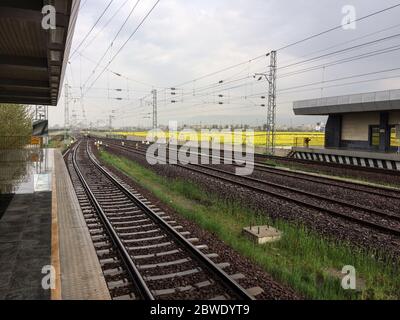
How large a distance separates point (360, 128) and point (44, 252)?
28.3 m

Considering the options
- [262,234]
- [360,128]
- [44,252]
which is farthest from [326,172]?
[44,252]

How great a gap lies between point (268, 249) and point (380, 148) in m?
23.0

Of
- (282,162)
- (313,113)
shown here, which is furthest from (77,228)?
(313,113)

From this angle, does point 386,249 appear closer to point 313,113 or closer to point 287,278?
point 287,278

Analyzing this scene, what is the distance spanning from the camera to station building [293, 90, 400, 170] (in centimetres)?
2469

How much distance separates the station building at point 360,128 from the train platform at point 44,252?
20.9m

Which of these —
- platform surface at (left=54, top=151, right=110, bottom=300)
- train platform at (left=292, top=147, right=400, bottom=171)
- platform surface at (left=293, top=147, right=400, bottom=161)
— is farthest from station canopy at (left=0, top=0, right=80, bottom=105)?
train platform at (left=292, top=147, right=400, bottom=171)

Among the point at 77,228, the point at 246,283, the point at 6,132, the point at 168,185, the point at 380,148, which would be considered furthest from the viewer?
the point at 380,148

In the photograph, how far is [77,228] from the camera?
30.4 ft

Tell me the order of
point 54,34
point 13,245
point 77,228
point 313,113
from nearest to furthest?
point 13,245 → point 54,34 → point 77,228 → point 313,113

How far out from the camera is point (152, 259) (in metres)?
7.22

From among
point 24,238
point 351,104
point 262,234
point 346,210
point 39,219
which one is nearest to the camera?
point 24,238

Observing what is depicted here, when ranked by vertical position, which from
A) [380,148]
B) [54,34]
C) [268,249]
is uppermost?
[54,34]

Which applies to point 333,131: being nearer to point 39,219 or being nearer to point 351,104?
point 351,104
